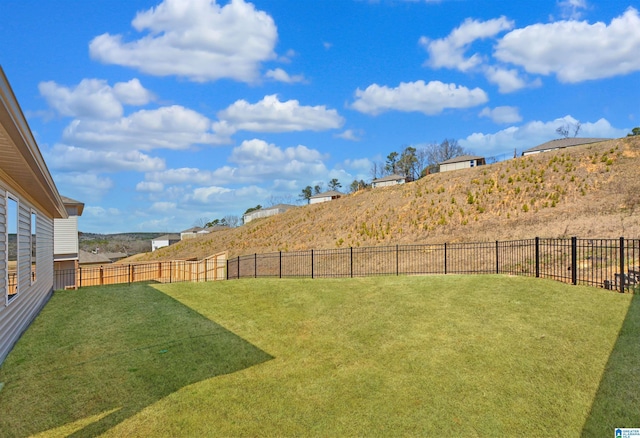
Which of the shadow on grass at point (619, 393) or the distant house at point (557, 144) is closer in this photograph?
the shadow on grass at point (619, 393)

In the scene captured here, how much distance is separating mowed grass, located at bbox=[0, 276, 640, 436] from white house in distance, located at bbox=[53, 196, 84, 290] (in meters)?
11.7

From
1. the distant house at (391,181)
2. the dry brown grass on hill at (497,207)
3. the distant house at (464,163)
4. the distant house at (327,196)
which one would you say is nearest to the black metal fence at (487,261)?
the dry brown grass on hill at (497,207)

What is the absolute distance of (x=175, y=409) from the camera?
209 inches

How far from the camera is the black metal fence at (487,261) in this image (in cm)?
1457

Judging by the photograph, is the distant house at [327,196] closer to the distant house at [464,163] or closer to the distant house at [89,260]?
the distant house at [464,163]

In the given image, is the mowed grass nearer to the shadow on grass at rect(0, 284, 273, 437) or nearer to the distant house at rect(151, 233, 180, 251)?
the shadow on grass at rect(0, 284, 273, 437)

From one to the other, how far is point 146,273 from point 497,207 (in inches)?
1084

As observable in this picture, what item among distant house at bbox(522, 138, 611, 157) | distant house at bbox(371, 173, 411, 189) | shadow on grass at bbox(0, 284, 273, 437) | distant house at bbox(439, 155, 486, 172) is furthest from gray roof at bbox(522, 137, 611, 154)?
shadow on grass at bbox(0, 284, 273, 437)

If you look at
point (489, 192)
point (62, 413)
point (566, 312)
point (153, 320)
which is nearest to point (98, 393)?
point (62, 413)

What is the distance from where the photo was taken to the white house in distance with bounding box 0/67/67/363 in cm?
511

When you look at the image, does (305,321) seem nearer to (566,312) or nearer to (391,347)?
(391,347)

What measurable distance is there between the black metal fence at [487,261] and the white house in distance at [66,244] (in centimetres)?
907

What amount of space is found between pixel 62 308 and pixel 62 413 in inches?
314

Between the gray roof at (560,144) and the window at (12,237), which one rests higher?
the gray roof at (560,144)
